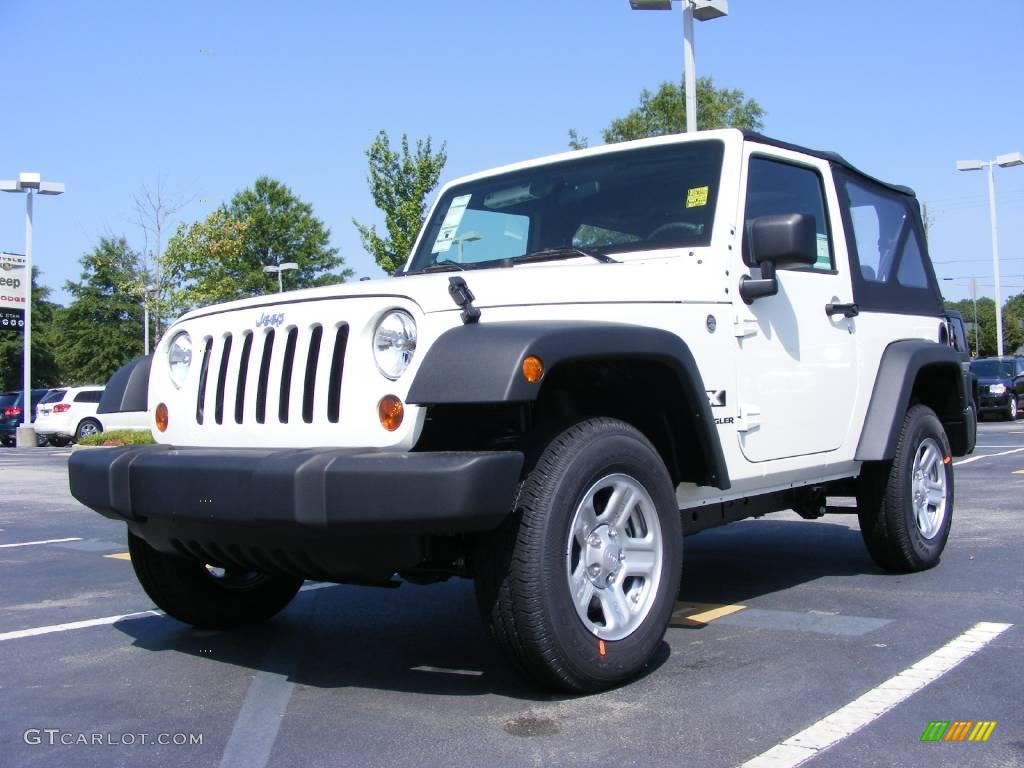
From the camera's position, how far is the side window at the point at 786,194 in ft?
15.8

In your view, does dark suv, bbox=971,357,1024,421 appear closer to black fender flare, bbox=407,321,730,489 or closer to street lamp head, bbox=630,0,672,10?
street lamp head, bbox=630,0,672,10

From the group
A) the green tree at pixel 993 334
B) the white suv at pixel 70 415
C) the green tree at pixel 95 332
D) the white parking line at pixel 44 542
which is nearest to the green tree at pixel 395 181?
the white suv at pixel 70 415

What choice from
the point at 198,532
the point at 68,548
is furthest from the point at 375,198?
the point at 198,532

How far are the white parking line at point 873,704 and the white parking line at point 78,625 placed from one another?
334cm

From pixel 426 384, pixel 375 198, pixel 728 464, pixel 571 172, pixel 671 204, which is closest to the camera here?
pixel 426 384

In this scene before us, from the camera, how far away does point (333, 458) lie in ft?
10.7

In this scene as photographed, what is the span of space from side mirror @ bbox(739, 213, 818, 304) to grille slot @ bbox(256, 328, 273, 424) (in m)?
1.93

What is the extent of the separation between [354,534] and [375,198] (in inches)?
906

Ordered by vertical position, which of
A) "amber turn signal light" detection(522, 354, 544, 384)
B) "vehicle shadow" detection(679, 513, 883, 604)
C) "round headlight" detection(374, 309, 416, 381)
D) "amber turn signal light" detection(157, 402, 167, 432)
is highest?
"round headlight" detection(374, 309, 416, 381)

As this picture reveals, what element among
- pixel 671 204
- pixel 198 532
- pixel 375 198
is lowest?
pixel 198 532

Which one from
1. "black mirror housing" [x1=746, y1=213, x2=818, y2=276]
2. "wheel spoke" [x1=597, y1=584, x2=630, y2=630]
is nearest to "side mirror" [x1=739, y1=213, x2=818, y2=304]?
"black mirror housing" [x1=746, y1=213, x2=818, y2=276]

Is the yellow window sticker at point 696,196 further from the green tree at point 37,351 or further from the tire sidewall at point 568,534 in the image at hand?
the green tree at point 37,351

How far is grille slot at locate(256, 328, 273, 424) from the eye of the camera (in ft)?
12.4

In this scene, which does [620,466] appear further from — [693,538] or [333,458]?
[693,538]
